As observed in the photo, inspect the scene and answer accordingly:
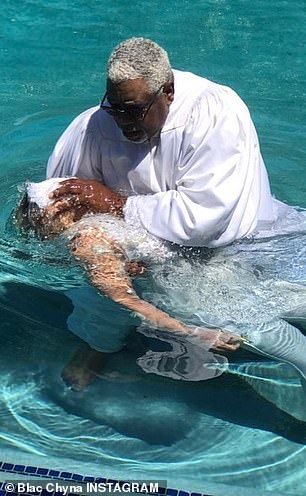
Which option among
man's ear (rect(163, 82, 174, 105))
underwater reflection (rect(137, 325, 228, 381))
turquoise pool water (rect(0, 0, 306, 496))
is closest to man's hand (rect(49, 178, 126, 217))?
turquoise pool water (rect(0, 0, 306, 496))

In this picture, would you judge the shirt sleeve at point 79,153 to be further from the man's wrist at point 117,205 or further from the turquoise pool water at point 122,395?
the turquoise pool water at point 122,395

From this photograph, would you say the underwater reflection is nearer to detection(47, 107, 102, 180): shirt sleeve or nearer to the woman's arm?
the woman's arm

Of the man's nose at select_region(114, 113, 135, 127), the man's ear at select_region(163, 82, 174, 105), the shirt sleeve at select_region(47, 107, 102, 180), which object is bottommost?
the shirt sleeve at select_region(47, 107, 102, 180)

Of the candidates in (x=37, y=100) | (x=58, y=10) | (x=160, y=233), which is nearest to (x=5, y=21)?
(x=58, y=10)

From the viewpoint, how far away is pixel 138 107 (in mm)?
3062

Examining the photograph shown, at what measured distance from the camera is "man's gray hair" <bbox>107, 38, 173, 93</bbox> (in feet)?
9.80

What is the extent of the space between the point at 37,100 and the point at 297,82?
6.36 ft

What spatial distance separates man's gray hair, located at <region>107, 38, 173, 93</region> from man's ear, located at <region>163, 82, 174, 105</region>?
5cm

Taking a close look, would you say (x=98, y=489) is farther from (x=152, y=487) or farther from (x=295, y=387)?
(x=295, y=387)

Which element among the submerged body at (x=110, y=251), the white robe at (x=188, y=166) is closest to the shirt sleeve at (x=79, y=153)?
the white robe at (x=188, y=166)

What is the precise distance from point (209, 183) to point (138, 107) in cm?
38

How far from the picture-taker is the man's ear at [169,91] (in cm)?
310

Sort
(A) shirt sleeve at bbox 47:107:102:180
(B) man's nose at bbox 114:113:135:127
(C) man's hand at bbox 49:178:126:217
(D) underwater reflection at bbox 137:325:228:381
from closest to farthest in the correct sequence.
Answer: (B) man's nose at bbox 114:113:135:127 → (C) man's hand at bbox 49:178:126:217 → (A) shirt sleeve at bbox 47:107:102:180 → (D) underwater reflection at bbox 137:325:228:381

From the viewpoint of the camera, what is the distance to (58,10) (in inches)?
300
